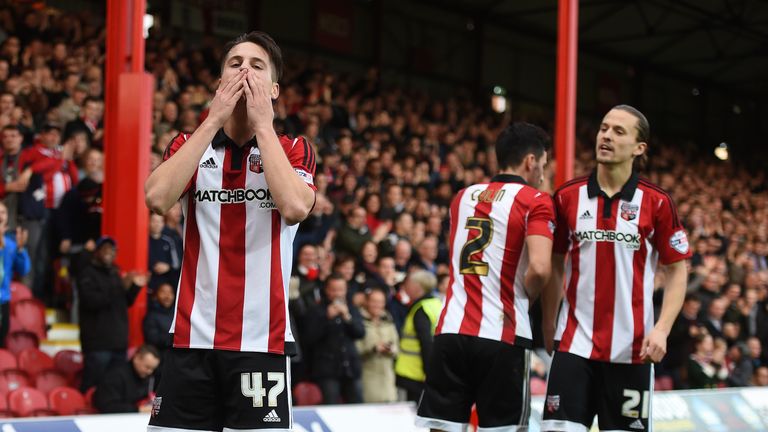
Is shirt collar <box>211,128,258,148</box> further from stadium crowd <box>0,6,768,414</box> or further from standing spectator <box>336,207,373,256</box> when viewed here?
standing spectator <box>336,207,373,256</box>

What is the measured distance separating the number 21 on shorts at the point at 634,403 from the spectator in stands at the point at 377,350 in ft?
17.8

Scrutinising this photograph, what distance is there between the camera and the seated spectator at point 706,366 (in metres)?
12.8

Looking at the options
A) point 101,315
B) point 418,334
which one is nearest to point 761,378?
point 418,334

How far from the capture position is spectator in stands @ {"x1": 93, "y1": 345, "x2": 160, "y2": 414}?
8.34 metres

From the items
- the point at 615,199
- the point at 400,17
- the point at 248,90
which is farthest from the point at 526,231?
the point at 400,17

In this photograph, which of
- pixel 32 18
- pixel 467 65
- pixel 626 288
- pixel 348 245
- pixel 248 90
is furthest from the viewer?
pixel 467 65

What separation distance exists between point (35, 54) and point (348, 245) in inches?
171

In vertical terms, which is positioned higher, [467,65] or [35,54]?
[467,65]

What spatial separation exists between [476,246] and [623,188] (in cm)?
83

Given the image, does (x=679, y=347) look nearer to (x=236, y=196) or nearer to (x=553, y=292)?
(x=553, y=292)

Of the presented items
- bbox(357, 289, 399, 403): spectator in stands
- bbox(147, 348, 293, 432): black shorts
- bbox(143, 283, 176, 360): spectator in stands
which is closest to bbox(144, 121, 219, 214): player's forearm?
bbox(147, 348, 293, 432): black shorts

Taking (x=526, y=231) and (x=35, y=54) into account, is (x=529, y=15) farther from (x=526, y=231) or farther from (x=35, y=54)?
(x=526, y=231)

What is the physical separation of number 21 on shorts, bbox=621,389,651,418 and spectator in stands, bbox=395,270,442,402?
12.0 ft

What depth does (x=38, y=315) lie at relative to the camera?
926 cm
